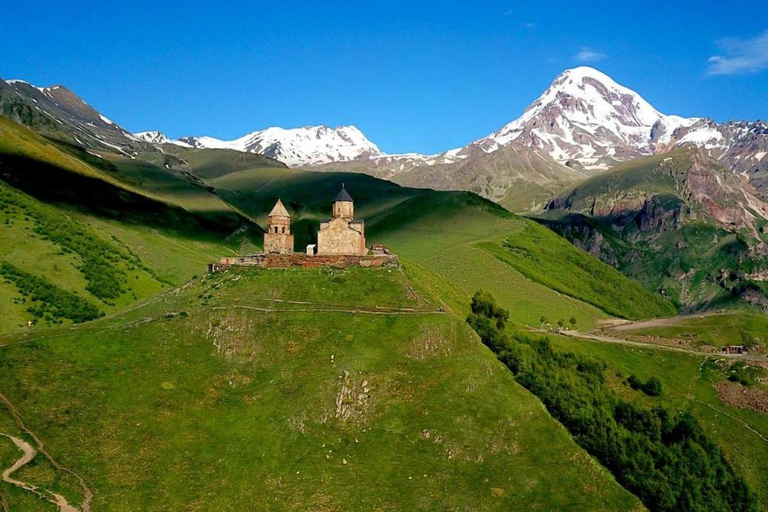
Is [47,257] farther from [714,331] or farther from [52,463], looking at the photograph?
[714,331]

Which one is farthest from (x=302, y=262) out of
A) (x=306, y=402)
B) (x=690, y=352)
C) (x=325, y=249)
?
(x=690, y=352)

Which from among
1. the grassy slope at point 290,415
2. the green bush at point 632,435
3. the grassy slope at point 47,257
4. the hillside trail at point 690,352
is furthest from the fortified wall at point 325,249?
the hillside trail at point 690,352

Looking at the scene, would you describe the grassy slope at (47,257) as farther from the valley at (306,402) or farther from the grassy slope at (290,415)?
the grassy slope at (290,415)

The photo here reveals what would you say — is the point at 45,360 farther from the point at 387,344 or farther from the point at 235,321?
the point at 387,344

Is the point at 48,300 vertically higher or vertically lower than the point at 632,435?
higher

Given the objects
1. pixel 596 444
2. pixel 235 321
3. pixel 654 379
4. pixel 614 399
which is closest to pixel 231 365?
pixel 235 321

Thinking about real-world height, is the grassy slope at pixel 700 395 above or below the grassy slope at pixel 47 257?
below
